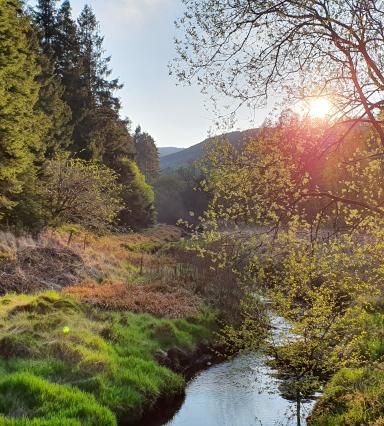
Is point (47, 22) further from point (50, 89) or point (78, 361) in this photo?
point (78, 361)

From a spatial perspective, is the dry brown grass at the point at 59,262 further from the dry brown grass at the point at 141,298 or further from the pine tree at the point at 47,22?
the pine tree at the point at 47,22

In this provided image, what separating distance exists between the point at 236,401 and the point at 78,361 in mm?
5036

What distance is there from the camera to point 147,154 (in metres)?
115

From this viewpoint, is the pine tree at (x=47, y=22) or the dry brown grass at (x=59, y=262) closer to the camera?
the dry brown grass at (x=59, y=262)

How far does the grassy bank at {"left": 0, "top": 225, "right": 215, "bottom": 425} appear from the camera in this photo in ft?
33.9

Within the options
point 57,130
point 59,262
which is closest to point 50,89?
point 57,130

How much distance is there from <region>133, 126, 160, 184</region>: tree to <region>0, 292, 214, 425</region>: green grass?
93.4 m

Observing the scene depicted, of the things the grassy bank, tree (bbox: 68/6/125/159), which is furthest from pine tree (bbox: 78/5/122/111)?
the grassy bank

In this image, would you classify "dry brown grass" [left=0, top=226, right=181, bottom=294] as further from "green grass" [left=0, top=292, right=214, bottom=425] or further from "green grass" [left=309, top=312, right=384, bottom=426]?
"green grass" [left=309, top=312, right=384, bottom=426]

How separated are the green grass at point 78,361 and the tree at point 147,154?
93377 millimetres

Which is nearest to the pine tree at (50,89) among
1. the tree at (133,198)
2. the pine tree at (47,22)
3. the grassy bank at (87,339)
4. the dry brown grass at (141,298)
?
the pine tree at (47,22)

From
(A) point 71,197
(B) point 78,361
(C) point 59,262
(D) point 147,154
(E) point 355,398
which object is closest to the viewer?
(E) point 355,398

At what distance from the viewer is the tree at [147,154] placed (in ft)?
369

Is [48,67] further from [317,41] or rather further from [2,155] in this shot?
[317,41]
